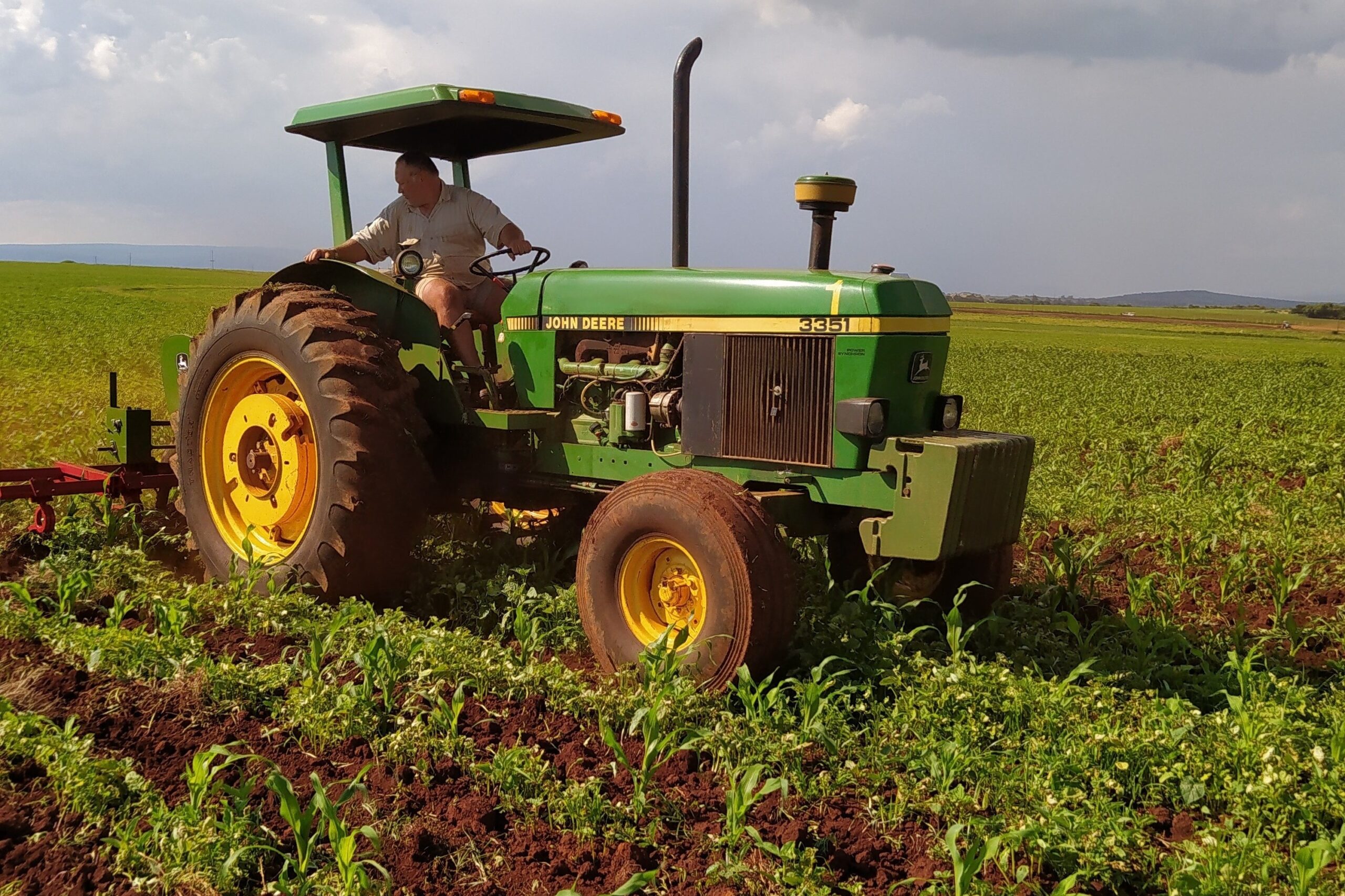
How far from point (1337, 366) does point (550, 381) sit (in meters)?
26.5

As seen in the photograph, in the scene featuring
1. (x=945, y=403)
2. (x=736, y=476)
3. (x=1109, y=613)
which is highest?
(x=945, y=403)

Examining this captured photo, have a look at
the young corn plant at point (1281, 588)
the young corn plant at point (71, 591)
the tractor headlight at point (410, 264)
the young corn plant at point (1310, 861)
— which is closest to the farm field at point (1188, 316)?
the young corn plant at point (1281, 588)

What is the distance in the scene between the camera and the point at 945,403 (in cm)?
461

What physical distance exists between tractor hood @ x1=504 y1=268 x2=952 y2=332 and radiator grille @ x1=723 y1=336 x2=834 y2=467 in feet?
0.28

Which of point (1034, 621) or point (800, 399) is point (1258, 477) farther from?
point (800, 399)

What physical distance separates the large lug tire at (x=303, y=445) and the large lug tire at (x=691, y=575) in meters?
1.00

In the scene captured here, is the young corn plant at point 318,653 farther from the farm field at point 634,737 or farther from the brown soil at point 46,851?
the brown soil at point 46,851

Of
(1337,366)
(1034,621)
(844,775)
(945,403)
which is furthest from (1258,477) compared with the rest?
(1337,366)

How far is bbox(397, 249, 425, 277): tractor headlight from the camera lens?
5.26 m

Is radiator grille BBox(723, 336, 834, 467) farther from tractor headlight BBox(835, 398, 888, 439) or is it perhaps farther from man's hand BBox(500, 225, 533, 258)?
man's hand BBox(500, 225, 533, 258)

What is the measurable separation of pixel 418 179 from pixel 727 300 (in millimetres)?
1902

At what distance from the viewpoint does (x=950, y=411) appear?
4.63 meters

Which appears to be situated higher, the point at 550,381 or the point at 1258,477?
the point at 550,381

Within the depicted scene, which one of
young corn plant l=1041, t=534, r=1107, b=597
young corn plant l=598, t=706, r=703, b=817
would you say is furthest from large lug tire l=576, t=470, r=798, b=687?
young corn plant l=1041, t=534, r=1107, b=597
